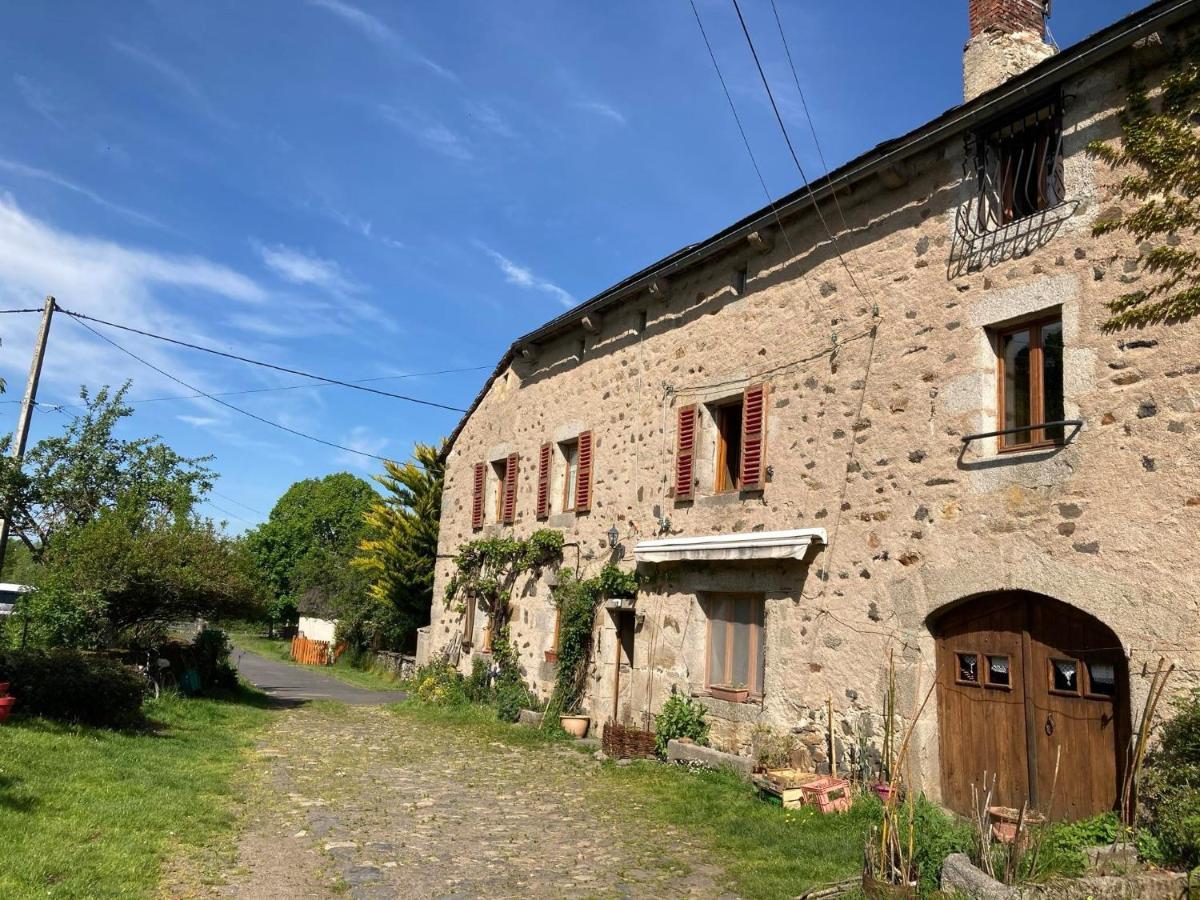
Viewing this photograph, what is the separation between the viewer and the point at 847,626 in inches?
333

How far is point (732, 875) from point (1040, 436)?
164 inches

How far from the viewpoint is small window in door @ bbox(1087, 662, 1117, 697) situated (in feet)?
21.2

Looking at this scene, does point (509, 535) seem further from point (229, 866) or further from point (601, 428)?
point (229, 866)

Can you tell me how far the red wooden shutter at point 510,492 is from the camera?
1534 centimetres

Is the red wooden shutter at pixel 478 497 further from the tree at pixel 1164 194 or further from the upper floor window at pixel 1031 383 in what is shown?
the tree at pixel 1164 194

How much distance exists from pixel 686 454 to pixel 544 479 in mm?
3988

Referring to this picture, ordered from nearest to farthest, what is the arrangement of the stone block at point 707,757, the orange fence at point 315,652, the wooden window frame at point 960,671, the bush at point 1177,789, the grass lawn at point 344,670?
1. the bush at point 1177,789
2. the wooden window frame at point 960,671
3. the stone block at point 707,757
4. the grass lawn at point 344,670
5. the orange fence at point 315,652

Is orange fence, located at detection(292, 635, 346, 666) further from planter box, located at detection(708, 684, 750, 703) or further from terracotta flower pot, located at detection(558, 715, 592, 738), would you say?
planter box, located at detection(708, 684, 750, 703)

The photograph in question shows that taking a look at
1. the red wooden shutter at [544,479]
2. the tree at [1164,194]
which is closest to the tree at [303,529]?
the red wooden shutter at [544,479]

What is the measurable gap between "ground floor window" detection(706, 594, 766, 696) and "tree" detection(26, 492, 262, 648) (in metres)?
7.65

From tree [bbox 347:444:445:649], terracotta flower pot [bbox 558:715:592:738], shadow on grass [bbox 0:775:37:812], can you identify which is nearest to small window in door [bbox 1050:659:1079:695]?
terracotta flower pot [bbox 558:715:592:738]

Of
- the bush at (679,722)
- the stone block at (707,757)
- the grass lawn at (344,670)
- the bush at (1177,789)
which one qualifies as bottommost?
the grass lawn at (344,670)

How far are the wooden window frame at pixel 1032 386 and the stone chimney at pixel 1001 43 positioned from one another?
3.61 meters

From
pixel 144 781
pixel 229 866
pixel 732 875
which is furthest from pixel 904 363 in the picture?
pixel 144 781
